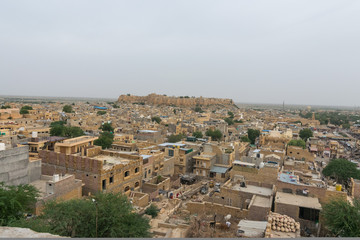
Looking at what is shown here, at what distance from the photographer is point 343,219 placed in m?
11.6

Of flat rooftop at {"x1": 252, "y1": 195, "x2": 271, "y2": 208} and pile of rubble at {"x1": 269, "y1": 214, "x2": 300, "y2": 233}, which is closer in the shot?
pile of rubble at {"x1": 269, "y1": 214, "x2": 300, "y2": 233}

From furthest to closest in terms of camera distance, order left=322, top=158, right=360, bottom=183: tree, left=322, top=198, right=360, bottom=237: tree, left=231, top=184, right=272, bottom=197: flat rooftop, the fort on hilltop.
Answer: the fort on hilltop → left=322, top=158, right=360, bottom=183: tree → left=231, top=184, right=272, bottom=197: flat rooftop → left=322, top=198, right=360, bottom=237: tree

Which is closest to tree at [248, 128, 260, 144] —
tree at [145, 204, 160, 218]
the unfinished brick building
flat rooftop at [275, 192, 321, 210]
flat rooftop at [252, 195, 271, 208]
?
the unfinished brick building

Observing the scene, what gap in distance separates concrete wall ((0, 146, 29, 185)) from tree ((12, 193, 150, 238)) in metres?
5.71

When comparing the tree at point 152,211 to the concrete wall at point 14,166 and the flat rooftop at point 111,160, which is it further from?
the concrete wall at point 14,166

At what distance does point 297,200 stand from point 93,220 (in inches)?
449

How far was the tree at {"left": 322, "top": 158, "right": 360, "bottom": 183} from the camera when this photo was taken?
2811cm

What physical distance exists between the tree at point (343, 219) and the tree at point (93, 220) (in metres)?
8.50

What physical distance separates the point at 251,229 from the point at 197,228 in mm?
2693

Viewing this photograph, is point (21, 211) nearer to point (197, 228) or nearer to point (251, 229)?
point (197, 228)

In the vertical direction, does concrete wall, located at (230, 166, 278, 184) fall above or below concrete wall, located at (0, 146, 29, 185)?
below

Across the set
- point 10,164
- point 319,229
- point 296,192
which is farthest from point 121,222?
point 296,192

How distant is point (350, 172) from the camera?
2805cm

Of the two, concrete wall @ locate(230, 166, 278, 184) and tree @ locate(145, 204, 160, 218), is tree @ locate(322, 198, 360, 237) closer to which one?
concrete wall @ locate(230, 166, 278, 184)
